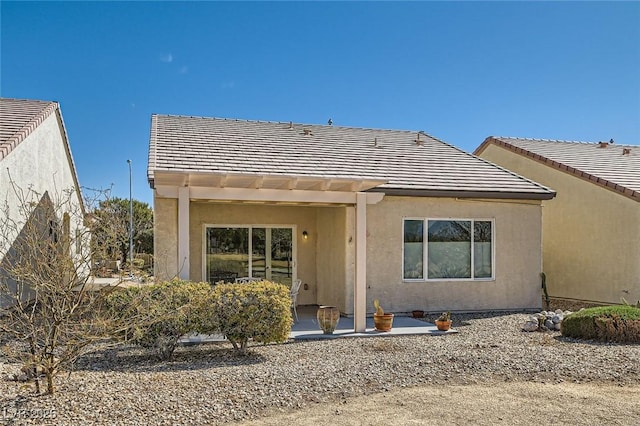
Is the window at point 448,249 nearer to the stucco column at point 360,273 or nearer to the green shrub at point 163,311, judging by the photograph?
the stucco column at point 360,273

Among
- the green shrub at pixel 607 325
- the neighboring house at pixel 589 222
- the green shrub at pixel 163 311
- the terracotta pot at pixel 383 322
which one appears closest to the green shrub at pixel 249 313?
the green shrub at pixel 163 311

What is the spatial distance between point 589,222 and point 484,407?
40.7 feet

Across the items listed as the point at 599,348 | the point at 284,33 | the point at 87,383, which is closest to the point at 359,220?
→ the point at 599,348

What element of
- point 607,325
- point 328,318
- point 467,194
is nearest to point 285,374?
point 328,318

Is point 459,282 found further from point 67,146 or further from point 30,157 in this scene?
point 67,146

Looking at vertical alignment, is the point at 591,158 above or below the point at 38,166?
above

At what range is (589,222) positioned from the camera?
54.2 ft

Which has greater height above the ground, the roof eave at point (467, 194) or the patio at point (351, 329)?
the roof eave at point (467, 194)

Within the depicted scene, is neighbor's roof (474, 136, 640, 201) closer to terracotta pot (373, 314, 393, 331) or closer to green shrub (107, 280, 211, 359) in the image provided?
terracotta pot (373, 314, 393, 331)

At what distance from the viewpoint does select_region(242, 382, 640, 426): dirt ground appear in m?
5.77

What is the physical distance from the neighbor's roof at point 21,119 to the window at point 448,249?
8.14m

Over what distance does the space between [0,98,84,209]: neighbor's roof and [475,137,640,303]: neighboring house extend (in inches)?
576

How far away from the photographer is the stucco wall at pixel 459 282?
13.5m

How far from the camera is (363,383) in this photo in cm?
704
